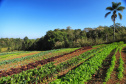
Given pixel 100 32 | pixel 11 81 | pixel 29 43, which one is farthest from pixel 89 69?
pixel 29 43

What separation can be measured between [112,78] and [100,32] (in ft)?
90.0

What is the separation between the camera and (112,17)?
1859cm

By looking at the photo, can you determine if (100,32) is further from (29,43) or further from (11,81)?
(29,43)

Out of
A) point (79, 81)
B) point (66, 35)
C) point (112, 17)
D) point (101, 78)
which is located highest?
point (112, 17)

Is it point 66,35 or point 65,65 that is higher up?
point 66,35

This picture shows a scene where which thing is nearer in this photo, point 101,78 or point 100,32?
point 101,78

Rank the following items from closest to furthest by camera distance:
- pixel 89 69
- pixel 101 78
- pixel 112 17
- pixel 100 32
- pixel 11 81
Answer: pixel 11 81 → pixel 101 78 → pixel 89 69 → pixel 112 17 → pixel 100 32

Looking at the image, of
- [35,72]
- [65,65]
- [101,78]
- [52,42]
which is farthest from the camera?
[52,42]

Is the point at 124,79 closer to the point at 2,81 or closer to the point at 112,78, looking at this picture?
the point at 112,78

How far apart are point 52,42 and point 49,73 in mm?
29670

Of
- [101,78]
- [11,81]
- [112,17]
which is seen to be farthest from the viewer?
[112,17]

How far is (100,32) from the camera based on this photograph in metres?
28.2

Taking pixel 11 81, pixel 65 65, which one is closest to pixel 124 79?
pixel 65 65

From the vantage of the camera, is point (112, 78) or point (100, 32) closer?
point (112, 78)
